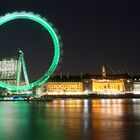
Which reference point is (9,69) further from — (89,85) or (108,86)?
(108,86)

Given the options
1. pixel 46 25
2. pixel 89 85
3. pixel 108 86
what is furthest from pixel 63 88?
pixel 46 25

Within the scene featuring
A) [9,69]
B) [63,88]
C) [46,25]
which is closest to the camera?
[46,25]

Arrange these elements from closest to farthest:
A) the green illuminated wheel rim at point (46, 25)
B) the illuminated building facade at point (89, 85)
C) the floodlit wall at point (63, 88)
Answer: the green illuminated wheel rim at point (46, 25) < the floodlit wall at point (63, 88) < the illuminated building facade at point (89, 85)

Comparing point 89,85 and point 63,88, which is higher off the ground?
point 89,85

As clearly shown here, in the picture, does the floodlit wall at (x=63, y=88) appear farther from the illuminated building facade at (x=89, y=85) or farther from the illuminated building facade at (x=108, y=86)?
the illuminated building facade at (x=108, y=86)

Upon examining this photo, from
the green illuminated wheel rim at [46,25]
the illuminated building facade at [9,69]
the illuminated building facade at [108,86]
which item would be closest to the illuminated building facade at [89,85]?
the illuminated building facade at [108,86]

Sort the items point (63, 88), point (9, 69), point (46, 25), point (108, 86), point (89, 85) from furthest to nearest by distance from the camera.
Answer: point (108, 86), point (89, 85), point (63, 88), point (9, 69), point (46, 25)

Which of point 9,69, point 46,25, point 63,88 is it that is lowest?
point 63,88

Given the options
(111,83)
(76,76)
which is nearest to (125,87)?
(111,83)

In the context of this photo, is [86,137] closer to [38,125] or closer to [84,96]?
[38,125]

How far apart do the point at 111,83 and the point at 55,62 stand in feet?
279

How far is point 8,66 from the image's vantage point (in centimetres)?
7531

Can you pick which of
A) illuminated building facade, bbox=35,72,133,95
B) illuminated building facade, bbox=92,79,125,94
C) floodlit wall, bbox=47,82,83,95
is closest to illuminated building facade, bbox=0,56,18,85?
illuminated building facade, bbox=35,72,133,95

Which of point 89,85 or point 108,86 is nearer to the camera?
point 89,85
